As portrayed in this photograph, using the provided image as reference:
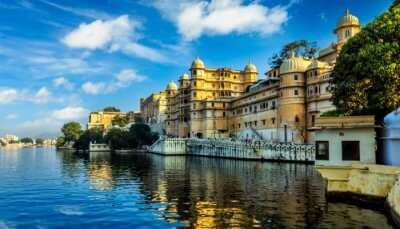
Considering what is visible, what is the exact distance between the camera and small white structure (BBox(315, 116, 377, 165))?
26234 mm

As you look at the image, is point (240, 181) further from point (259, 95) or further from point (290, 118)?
point (259, 95)

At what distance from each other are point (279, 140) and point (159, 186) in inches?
1717

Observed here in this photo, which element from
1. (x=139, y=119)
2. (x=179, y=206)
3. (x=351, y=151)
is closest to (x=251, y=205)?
(x=179, y=206)

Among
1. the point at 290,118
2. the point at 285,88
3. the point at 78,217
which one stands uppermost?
the point at 285,88

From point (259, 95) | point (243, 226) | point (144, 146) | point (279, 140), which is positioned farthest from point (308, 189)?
point (144, 146)

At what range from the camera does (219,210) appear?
2288cm

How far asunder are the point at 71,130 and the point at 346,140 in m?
172

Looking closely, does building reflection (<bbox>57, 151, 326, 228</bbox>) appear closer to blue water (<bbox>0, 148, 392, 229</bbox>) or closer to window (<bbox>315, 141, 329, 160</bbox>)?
blue water (<bbox>0, 148, 392, 229</bbox>)

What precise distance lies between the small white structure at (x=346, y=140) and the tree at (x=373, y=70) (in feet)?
15.7

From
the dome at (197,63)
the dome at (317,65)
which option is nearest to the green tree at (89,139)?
the dome at (197,63)

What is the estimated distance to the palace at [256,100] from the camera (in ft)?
227

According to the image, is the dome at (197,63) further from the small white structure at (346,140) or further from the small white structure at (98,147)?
the small white structure at (346,140)

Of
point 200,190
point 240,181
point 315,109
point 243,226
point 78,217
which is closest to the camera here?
point 243,226

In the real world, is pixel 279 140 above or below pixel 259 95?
below
